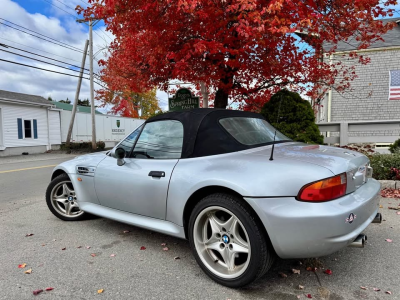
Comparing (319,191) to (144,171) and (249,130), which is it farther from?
(144,171)

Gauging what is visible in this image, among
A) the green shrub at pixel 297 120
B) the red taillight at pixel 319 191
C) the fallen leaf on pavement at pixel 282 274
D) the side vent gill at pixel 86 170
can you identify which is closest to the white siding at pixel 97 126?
the green shrub at pixel 297 120

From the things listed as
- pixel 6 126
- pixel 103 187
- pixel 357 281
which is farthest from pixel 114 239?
pixel 6 126

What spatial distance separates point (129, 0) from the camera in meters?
5.33

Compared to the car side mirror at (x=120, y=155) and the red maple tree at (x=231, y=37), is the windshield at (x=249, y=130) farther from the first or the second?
the red maple tree at (x=231, y=37)

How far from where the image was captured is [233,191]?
7.84ft

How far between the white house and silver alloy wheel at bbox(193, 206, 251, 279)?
1988 cm

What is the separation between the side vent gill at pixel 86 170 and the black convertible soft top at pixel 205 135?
1.37m

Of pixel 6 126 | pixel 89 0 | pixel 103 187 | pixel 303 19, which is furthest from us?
pixel 6 126

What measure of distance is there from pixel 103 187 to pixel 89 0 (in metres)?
4.67

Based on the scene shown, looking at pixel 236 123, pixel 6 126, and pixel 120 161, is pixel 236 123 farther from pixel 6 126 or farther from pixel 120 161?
pixel 6 126

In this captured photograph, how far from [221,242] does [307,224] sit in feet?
2.64

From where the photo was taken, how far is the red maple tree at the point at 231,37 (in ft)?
16.0

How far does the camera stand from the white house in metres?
18.4

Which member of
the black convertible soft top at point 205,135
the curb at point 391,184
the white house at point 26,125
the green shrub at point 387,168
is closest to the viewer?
the black convertible soft top at point 205,135
